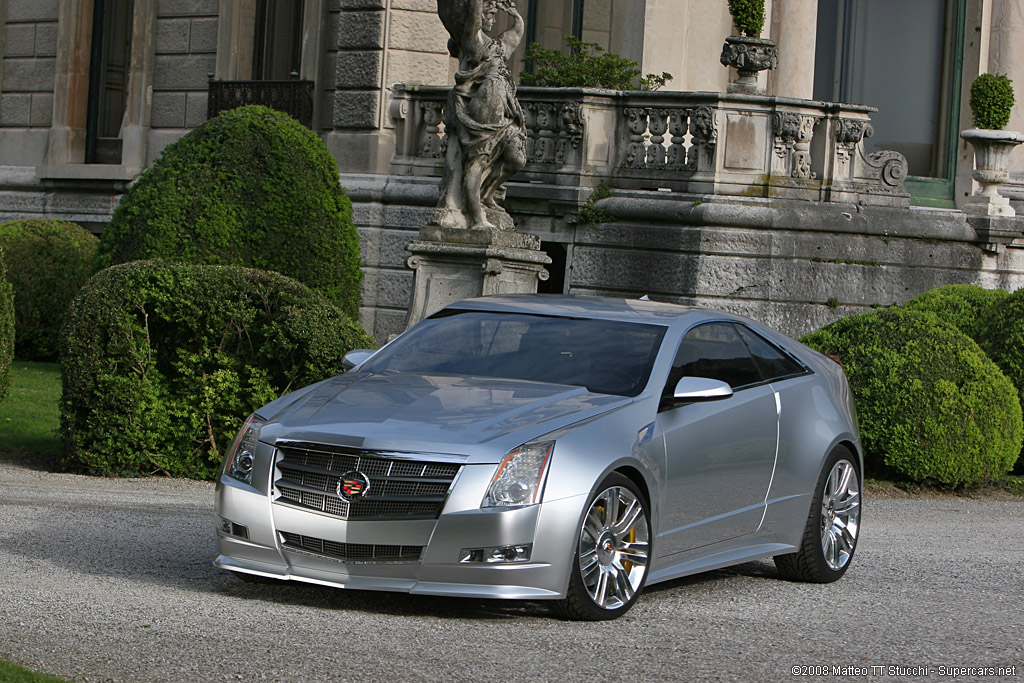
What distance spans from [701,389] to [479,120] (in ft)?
23.9

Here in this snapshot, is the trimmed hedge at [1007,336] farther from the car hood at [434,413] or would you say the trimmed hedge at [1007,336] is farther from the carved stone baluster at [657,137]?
the car hood at [434,413]

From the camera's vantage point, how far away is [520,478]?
5.80m

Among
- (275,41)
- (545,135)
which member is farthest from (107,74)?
(545,135)

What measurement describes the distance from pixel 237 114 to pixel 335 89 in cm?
407

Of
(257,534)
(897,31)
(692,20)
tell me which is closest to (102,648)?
(257,534)

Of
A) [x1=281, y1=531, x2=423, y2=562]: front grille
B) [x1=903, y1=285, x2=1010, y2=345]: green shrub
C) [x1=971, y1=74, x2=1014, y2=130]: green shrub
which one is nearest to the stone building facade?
[x1=971, y1=74, x2=1014, y2=130]: green shrub

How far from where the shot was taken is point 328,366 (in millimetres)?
10234

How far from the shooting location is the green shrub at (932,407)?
11.6 meters

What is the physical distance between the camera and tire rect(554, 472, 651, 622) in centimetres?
596

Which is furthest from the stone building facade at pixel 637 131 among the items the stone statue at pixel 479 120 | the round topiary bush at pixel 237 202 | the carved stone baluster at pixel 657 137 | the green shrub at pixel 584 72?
the stone statue at pixel 479 120

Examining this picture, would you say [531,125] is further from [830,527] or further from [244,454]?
[244,454]

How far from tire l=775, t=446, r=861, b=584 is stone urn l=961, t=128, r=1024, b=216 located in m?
11.5

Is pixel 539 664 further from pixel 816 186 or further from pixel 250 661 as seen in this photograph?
pixel 816 186

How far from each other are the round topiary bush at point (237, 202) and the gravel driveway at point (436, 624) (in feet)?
21.3
